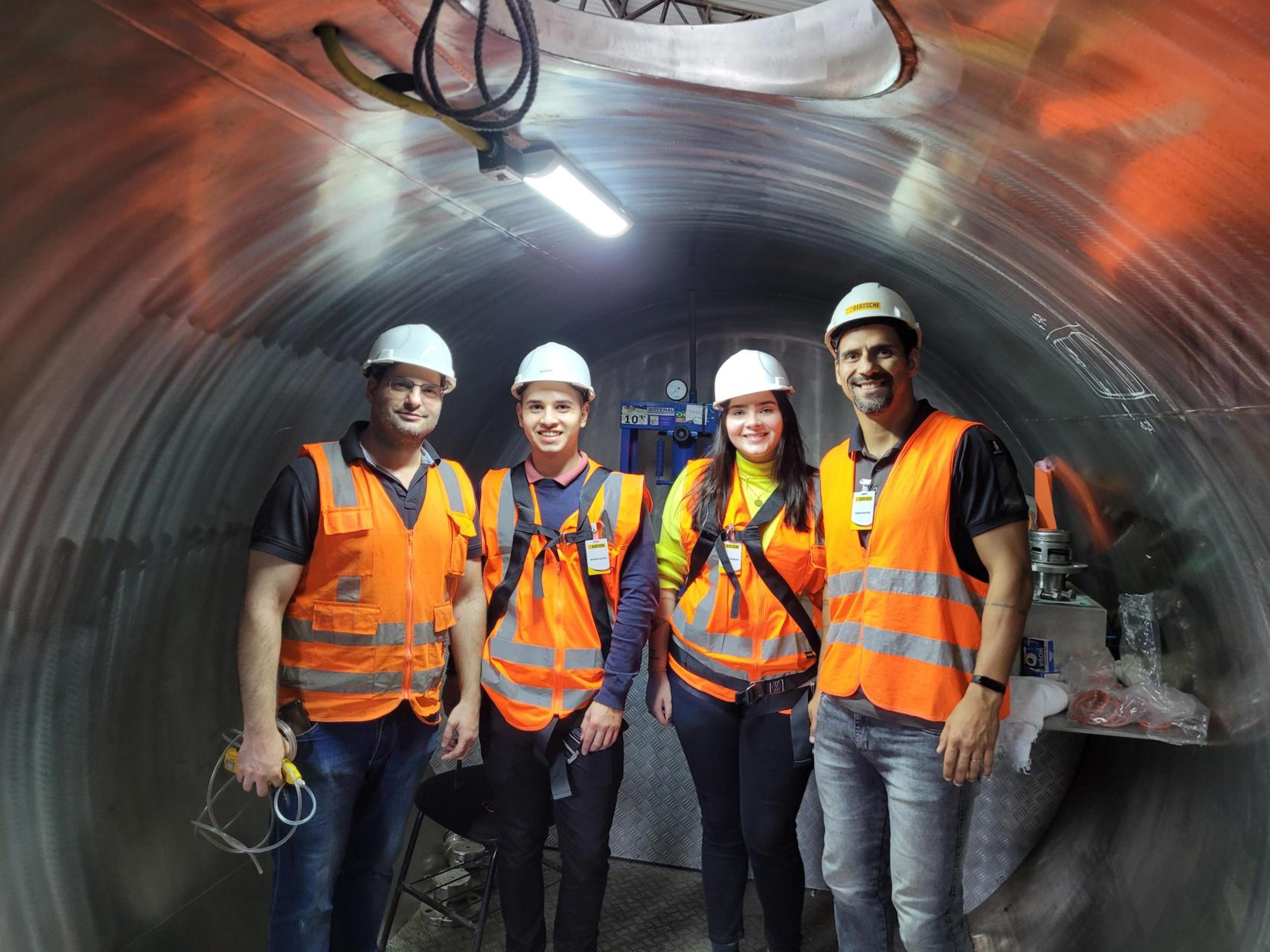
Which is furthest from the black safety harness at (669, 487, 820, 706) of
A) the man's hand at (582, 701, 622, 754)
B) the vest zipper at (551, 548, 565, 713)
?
the vest zipper at (551, 548, 565, 713)

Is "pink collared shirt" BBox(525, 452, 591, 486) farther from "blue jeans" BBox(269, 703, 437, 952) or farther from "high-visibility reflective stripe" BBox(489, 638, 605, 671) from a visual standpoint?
"blue jeans" BBox(269, 703, 437, 952)

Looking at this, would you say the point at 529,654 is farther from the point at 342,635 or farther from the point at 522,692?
the point at 342,635

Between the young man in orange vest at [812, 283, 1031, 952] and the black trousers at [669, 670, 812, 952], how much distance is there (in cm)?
25

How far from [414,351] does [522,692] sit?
1.23m

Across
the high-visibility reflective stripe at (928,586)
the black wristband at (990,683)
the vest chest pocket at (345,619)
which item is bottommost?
the black wristband at (990,683)

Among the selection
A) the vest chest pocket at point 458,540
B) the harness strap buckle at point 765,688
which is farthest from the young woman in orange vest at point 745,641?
the vest chest pocket at point 458,540

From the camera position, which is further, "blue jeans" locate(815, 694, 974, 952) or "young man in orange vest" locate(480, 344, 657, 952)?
"young man in orange vest" locate(480, 344, 657, 952)

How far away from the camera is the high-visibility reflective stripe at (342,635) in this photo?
2.64 metres

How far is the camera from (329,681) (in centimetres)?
265

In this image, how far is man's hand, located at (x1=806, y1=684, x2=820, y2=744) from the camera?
9.10 ft

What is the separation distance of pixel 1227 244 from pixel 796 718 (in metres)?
1.96

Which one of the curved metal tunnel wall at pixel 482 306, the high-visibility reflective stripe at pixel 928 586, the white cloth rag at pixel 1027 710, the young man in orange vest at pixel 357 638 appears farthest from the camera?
the white cloth rag at pixel 1027 710

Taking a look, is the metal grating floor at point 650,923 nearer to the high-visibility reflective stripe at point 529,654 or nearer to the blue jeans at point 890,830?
the blue jeans at point 890,830

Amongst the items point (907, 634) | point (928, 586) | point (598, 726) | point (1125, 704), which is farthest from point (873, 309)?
point (598, 726)
